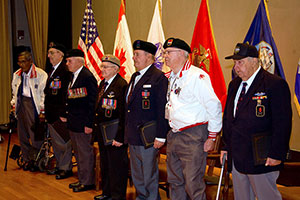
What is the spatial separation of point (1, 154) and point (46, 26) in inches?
118

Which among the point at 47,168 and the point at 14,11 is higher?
the point at 14,11

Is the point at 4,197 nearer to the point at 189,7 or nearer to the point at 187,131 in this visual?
the point at 187,131

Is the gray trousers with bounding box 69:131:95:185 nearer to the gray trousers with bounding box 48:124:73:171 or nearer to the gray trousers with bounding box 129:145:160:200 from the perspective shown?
the gray trousers with bounding box 48:124:73:171

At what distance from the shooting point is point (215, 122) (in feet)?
9.05

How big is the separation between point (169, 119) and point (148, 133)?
294 mm

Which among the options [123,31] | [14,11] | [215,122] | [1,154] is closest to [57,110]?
Result: [123,31]

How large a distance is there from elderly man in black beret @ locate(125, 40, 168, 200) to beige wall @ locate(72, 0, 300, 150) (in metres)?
1.67

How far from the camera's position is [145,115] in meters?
3.21

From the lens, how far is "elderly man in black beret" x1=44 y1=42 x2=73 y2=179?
4459 millimetres

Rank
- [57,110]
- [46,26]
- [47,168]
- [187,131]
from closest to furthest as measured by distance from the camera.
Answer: [187,131], [57,110], [47,168], [46,26]

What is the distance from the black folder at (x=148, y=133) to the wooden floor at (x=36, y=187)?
932 millimetres

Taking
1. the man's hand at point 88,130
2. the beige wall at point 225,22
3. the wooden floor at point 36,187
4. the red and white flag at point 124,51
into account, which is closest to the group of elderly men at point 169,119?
the man's hand at point 88,130

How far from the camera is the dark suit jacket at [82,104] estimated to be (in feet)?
13.1

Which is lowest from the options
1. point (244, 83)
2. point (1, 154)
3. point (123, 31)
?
point (1, 154)
